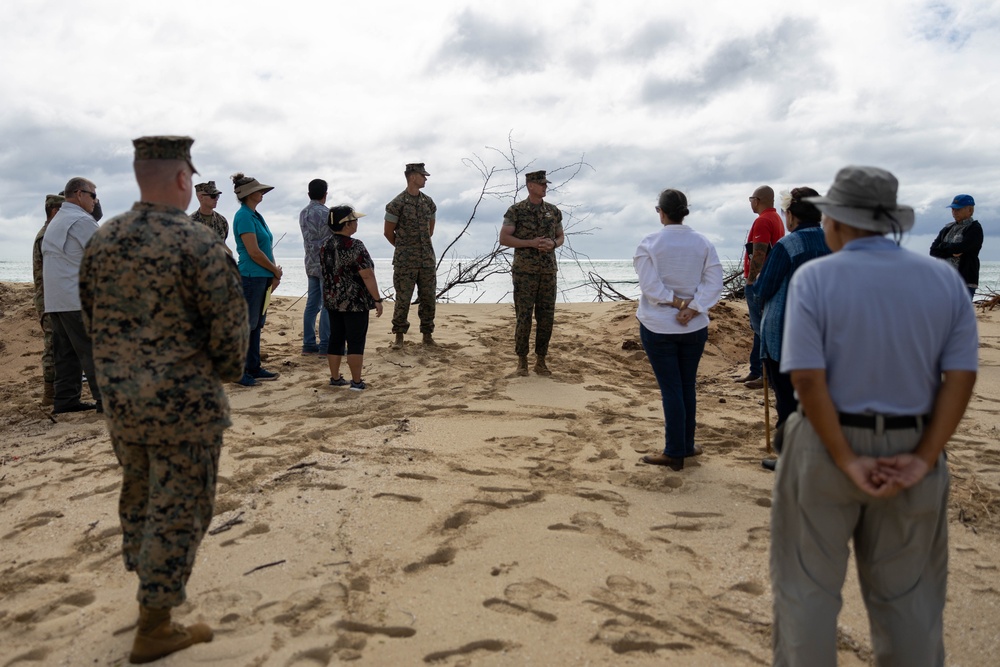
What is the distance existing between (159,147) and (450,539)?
226 cm

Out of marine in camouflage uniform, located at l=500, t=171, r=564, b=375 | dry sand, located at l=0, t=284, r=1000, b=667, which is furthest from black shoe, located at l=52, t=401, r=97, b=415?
marine in camouflage uniform, located at l=500, t=171, r=564, b=375

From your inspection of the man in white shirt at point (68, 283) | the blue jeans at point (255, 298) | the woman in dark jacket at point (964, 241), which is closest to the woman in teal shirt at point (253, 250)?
the blue jeans at point (255, 298)

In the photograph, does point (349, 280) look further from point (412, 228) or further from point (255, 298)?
point (412, 228)

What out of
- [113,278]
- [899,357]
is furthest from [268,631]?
[899,357]

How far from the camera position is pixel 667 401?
15.7 feet

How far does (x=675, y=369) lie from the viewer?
4.73 m

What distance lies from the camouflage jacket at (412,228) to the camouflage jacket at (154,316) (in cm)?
577

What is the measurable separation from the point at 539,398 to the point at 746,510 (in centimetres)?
277

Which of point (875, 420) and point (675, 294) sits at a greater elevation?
point (675, 294)

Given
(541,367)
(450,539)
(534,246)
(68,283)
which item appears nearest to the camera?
(450,539)

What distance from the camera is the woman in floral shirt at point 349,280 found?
21.8 feet

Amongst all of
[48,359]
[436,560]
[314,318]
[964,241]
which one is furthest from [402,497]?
[964,241]

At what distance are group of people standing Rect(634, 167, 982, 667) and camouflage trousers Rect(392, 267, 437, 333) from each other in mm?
6566

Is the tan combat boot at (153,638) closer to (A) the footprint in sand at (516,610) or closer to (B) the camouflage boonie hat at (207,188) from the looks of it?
(A) the footprint in sand at (516,610)
